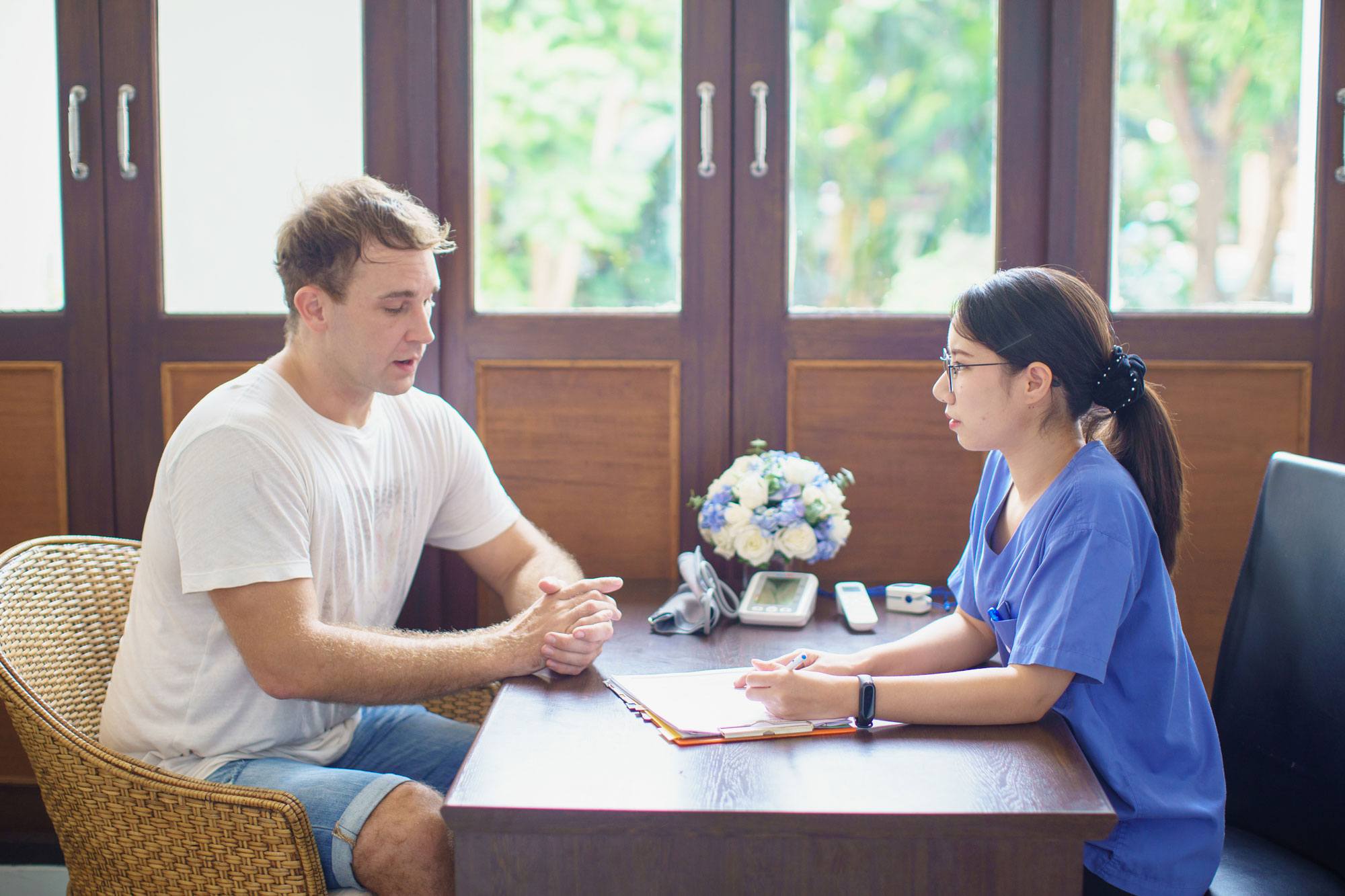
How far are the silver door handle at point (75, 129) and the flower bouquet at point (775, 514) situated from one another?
1556mm

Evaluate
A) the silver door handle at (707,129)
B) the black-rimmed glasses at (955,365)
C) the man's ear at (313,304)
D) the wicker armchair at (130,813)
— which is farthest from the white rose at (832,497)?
the wicker armchair at (130,813)

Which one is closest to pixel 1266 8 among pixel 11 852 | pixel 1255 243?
pixel 1255 243

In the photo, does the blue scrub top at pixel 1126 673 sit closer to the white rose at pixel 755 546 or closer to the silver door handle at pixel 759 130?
the white rose at pixel 755 546

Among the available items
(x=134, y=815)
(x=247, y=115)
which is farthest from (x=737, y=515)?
(x=247, y=115)

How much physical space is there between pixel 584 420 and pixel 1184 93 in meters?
1.44

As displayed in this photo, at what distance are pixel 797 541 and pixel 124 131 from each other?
170 cm

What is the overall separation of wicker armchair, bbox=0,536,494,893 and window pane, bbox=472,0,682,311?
44.8 inches

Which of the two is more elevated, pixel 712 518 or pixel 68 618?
pixel 712 518

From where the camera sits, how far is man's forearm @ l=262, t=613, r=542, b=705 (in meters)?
1.51

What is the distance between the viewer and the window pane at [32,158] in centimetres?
239

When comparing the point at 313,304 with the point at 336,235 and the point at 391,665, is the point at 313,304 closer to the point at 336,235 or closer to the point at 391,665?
the point at 336,235

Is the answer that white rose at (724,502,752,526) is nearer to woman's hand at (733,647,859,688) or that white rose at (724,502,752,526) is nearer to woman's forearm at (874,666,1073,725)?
woman's hand at (733,647,859,688)

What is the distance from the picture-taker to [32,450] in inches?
95.5

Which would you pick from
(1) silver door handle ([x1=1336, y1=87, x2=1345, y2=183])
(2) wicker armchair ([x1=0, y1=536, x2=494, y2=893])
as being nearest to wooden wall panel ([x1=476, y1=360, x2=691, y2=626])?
(2) wicker armchair ([x1=0, y1=536, x2=494, y2=893])
